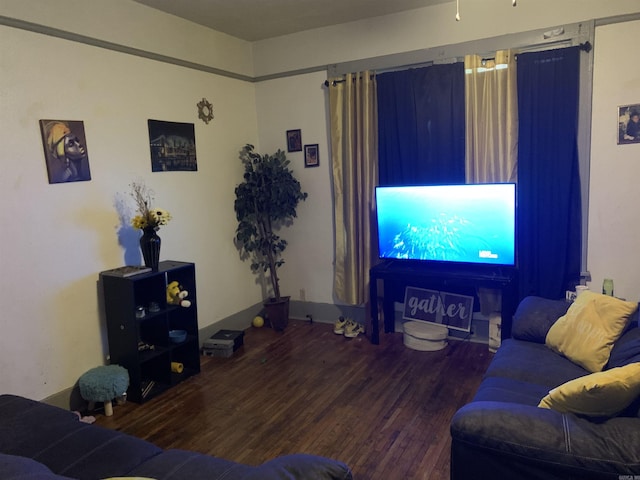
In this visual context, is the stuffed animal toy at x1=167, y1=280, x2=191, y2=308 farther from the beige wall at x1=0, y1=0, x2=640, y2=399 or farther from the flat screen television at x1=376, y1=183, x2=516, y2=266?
the flat screen television at x1=376, y1=183, x2=516, y2=266

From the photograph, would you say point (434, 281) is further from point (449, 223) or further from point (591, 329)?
point (591, 329)

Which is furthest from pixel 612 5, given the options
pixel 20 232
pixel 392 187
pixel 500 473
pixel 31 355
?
pixel 31 355

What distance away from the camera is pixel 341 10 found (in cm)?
379

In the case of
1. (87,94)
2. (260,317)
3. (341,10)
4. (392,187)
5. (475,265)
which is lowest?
(260,317)

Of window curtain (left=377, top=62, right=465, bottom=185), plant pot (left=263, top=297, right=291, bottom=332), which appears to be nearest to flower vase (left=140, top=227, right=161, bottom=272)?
plant pot (left=263, top=297, right=291, bottom=332)

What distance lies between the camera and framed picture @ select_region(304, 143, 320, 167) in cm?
A: 442

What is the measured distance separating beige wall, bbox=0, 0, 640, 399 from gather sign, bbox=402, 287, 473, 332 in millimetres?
873

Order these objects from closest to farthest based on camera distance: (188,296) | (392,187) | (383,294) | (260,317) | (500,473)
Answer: (500,473) → (188,296) → (392,187) → (383,294) → (260,317)

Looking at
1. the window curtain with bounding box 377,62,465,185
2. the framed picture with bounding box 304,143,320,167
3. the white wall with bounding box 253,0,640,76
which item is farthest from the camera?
the framed picture with bounding box 304,143,320,167

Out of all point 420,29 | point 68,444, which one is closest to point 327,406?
point 68,444

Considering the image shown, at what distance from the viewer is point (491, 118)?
3527 mm

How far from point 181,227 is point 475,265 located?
2.39 meters

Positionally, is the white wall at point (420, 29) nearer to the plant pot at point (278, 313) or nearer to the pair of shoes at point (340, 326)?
the plant pot at point (278, 313)

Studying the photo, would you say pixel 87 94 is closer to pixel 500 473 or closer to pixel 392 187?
pixel 392 187
